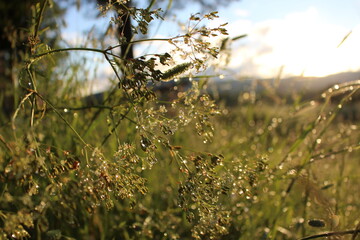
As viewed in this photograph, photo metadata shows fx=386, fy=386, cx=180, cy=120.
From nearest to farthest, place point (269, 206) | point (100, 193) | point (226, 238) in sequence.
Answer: point (100, 193)
point (226, 238)
point (269, 206)

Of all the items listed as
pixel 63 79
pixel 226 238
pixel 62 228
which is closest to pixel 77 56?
pixel 63 79

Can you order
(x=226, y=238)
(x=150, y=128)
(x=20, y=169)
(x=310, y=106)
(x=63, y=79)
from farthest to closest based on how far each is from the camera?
(x=63, y=79), (x=310, y=106), (x=226, y=238), (x=150, y=128), (x=20, y=169)

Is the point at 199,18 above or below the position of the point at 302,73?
below

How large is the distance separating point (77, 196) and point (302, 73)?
1.82 metres

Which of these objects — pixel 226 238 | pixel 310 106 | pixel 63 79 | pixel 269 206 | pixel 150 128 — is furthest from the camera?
pixel 63 79

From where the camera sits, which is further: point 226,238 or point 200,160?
point 226,238

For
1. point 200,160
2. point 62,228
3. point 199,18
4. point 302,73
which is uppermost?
point 302,73

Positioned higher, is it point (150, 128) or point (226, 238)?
point (150, 128)

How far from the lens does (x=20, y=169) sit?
847mm

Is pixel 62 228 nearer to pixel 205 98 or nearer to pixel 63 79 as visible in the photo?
pixel 205 98

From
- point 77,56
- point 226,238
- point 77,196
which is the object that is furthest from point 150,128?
point 77,56

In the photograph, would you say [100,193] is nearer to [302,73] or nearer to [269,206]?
[269,206]

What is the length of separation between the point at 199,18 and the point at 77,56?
2.04 meters

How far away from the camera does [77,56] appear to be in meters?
2.92
